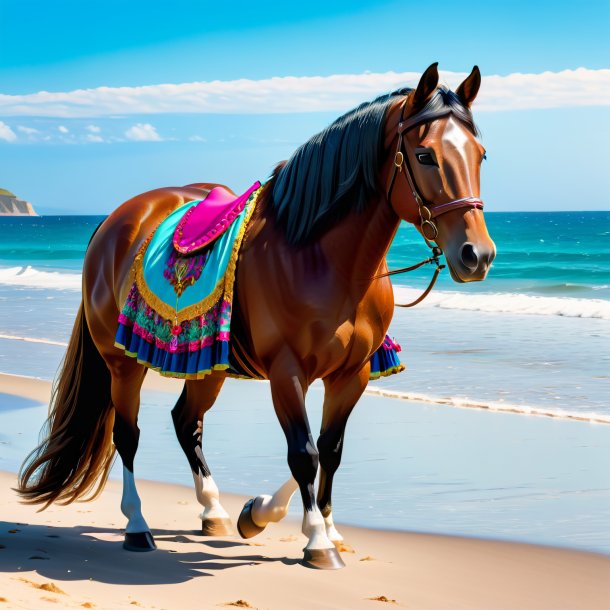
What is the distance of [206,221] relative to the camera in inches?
167

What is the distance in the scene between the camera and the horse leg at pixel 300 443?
3711 mm

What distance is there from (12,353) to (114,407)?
741cm

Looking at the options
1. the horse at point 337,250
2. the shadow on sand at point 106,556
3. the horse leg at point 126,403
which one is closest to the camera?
the horse at point 337,250

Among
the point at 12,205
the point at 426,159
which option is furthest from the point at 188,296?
the point at 12,205

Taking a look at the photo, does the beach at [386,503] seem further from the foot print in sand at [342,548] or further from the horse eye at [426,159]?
the horse eye at [426,159]

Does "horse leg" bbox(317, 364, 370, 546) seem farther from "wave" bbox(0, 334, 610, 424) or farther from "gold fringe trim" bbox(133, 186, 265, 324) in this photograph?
"wave" bbox(0, 334, 610, 424)

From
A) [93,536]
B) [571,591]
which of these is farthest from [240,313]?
[571,591]

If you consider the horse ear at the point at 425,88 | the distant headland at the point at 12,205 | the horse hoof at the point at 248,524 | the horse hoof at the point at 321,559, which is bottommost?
the horse hoof at the point at 321,559

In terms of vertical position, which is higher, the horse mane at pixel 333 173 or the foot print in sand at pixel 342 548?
the horse mane at pixel 333 173

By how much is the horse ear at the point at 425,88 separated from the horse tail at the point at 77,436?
207cm

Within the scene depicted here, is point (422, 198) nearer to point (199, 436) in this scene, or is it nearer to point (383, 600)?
point (383, 600)

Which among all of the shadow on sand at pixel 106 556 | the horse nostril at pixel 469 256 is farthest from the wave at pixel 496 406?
the horse nostril at pixel 469 256

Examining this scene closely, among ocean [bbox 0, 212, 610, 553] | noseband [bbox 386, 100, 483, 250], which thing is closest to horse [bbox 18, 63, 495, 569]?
noseband [bbox 386, 100, 483, 250]

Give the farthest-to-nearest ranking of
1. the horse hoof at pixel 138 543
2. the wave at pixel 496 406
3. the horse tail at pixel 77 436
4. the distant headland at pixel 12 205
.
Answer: the distant headland at pixel 12 205 → the wave at pixel 496 406 → the horse tail at pixel 77 436 → the horse hoof at pixel 138 543
